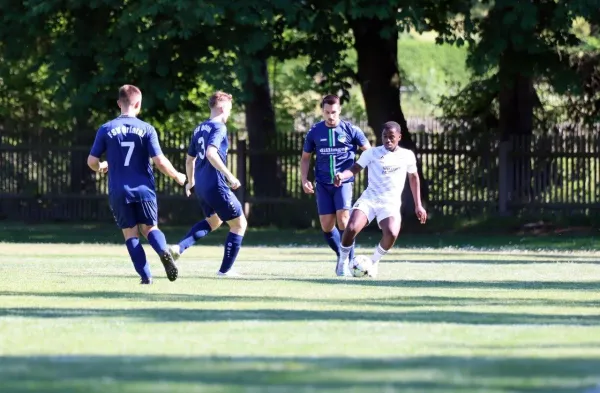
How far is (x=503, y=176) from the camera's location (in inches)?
1224

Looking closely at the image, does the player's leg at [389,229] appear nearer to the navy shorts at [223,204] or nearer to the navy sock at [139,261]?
the navy shorts at [223,204]

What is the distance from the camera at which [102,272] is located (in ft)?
57.9

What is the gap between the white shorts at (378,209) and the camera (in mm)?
17016

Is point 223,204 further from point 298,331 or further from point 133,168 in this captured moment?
point 298,331

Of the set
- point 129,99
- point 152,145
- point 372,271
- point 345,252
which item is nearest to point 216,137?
point 152,145

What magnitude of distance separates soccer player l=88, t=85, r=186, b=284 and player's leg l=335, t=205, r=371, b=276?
7.79 feet

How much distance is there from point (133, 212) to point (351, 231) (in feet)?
8.61

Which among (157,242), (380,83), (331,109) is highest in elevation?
(380,83)

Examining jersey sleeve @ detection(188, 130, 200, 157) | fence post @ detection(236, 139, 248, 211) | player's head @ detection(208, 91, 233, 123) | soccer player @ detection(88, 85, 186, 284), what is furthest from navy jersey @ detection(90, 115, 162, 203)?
fence post @ detection(236, 139, 248, 211)

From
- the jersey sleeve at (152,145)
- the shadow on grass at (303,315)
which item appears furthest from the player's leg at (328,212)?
the shadow on grass at (303,315)

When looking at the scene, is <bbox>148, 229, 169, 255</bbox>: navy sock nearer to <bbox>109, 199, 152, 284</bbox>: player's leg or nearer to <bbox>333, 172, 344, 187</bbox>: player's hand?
<bbox>109, 199, 152, 284</bbox>: player's leg

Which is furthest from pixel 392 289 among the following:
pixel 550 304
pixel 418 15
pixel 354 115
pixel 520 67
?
pixel 354 115

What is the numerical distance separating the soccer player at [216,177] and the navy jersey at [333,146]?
1.29 metres

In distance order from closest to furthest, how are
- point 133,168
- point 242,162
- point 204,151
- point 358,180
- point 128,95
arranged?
point 128,95, point 133,168, point 204,151, point 242,162, point 358,180
